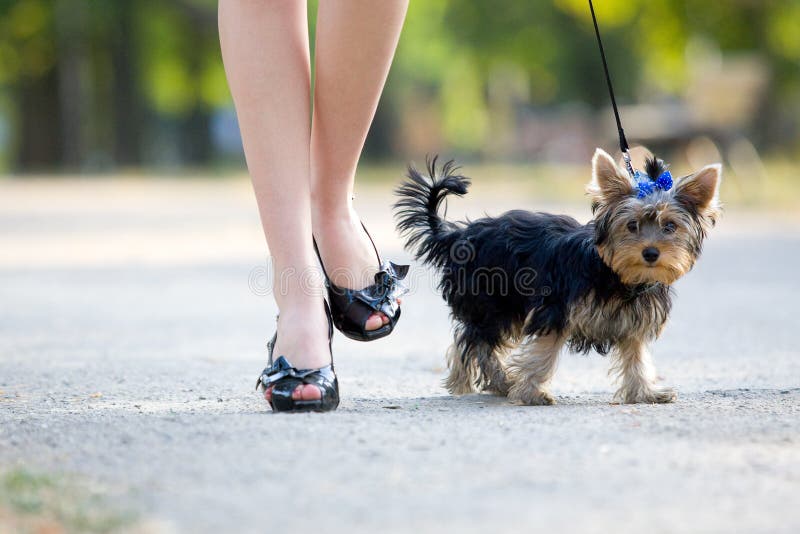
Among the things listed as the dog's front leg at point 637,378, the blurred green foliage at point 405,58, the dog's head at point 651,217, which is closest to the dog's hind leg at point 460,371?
the dog's front leg at point 637,378

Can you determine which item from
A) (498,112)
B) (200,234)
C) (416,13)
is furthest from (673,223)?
(498,112)

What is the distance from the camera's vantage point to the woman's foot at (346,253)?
181 inches

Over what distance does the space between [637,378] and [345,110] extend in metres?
1.45

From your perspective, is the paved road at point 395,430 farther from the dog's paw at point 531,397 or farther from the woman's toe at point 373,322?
the woman's toe at point 373,322

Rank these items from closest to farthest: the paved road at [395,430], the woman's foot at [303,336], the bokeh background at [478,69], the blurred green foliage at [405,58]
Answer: the paved road at [395,430], the woman's foot at [303,336], the bokeh background at [478,69], the blurred green foliage at [405,58]

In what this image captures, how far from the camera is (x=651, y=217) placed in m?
4.45

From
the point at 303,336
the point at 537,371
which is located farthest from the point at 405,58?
the point at 303,336

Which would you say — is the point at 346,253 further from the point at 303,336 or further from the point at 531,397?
the point at 531,397

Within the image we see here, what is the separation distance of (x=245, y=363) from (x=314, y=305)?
178 centimetres

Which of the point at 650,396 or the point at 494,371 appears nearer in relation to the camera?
the point at 650,396

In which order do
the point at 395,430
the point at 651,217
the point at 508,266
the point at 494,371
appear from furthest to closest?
1. the point at 494,371
2. the point at 508,266
3. the point at 651,217
4. the point at 395,430

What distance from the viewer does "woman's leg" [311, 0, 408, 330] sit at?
4.38 metres

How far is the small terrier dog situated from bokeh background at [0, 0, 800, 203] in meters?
17.8

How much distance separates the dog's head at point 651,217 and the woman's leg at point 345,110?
2.84 feet
